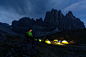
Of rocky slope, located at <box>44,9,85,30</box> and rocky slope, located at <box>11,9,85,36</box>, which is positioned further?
rocky slope, located at <box>44,9,85,30</box>

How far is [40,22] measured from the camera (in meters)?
134

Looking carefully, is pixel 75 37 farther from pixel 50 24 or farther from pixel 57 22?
pixel 57 22

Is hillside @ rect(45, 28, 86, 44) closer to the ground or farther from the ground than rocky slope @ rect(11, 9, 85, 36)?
closer to the ground

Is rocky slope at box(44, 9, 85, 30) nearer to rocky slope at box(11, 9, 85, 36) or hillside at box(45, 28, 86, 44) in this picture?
rocky slope at box(11, 9, 85, 36)

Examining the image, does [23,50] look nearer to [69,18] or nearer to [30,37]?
[30,37]

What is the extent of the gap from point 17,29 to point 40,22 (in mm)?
59091

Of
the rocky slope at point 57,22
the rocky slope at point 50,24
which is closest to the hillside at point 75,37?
the rocky slope at point 50,24

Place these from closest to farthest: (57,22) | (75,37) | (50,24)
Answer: (75,37)
(50,24)
(57,22)

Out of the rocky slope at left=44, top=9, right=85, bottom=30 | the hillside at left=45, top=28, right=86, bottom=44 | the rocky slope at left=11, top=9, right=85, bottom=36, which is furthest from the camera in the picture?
the rocky slope at left=44, top=9, right=85, bottom=30

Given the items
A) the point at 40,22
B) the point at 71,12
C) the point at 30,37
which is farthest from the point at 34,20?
the point at 30,37

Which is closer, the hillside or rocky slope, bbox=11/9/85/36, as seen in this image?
the hillside

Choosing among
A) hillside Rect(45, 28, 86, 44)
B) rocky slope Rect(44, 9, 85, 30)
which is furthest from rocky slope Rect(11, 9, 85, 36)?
hillside Rect(45, 28, 86, 44)

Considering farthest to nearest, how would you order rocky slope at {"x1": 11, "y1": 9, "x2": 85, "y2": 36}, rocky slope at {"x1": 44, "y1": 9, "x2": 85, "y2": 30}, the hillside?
rocky slope at {"x1": 44, "y1": 9, "x2": 85, "y2": 30} → rocky slope at {"x1": 11, "y1": 9, "x2": 85, "y2": 36} → the hillside

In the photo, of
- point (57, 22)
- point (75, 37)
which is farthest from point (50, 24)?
point (75, 37)
